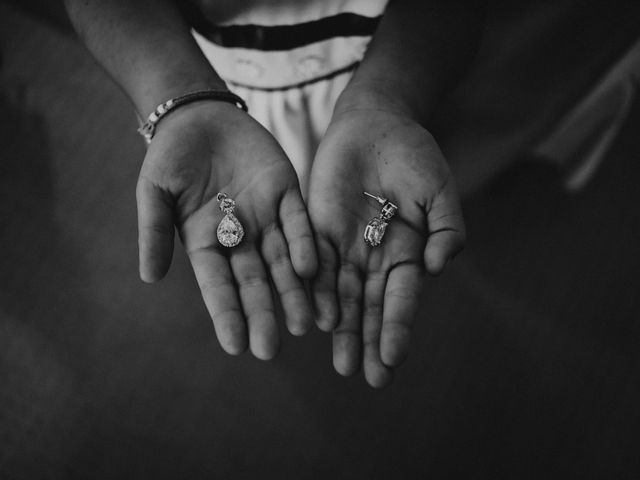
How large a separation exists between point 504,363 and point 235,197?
3.76 ft

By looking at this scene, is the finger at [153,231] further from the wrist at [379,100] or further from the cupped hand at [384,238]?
the wrist at [379,100]

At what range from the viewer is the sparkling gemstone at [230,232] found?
0.96 meters

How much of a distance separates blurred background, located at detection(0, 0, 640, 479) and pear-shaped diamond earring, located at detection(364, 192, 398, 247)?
0.53 metres

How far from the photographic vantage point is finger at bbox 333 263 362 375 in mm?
982

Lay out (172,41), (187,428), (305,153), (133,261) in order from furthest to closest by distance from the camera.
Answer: (133,261) < (187,428) < (305,153) < (172,41)

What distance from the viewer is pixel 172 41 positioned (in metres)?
1.15

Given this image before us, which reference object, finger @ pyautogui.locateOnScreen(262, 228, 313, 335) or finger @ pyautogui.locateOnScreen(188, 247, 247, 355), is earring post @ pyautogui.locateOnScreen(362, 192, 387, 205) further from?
finger @ pyautogui.locateOnScreen(188, 247, 247, 355)

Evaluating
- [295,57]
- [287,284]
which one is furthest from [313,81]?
[287,284]

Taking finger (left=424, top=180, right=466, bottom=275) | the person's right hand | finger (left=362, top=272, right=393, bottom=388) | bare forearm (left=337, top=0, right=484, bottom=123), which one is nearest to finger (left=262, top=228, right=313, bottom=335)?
the person's right hand

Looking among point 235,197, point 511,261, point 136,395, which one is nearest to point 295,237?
point 235,197

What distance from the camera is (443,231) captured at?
3.23 feet

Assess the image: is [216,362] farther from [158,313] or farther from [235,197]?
[235,197]

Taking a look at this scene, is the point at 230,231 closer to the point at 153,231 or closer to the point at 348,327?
the point at 153,231

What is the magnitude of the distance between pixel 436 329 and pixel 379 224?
0.82m
